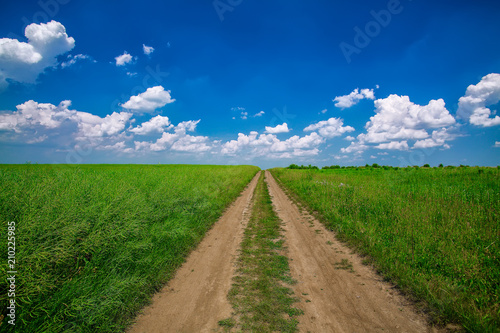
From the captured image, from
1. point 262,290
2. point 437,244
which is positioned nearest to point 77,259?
point 262,290

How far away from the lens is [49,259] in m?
3.25

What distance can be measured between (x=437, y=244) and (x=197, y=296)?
6.10m

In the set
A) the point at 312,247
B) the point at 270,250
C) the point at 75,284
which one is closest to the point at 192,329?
the point at 75,284

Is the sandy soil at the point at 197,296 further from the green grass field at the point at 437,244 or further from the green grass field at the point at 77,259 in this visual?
the green grass field at the point at 437,244

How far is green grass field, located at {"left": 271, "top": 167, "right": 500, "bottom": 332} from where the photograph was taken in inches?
148

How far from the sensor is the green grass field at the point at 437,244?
376 cm

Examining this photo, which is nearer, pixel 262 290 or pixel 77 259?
pixel 77 259

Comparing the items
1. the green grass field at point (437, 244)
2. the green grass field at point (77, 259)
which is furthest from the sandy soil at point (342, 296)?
the green grass field at point (77, 259)

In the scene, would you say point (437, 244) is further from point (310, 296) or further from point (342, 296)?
point (310, 296)

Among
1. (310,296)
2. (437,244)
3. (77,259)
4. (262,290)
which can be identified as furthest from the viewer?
(437,244)

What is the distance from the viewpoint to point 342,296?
428 cm

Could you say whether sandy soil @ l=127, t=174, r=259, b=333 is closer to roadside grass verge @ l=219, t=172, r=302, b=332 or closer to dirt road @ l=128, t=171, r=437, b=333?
dirt road @ l=128, t=171, r=437, b=333

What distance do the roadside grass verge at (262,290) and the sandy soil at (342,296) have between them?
8.9 inches

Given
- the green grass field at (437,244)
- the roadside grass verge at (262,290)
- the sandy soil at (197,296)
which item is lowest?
the sandy soil at (197,296)
